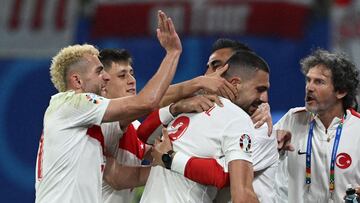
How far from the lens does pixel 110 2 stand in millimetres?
12484

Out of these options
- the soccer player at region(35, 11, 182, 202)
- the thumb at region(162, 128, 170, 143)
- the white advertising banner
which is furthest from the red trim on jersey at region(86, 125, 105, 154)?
the white advertising banner

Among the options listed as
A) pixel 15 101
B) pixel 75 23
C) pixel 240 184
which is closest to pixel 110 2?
pixel 75 23

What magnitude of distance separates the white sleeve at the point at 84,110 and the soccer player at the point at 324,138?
1435 mm

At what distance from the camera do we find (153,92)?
16.8ft

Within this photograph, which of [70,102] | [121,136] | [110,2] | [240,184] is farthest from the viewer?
[110,2]

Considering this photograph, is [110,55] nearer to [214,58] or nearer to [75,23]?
[214,58]

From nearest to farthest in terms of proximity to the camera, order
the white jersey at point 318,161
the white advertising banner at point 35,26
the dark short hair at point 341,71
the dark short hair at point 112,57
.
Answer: the white jersey at point 318,161 → the dark short hair at point 341,71 → the dark short hair at point 112,57 → the white advertising banner at point 35,26

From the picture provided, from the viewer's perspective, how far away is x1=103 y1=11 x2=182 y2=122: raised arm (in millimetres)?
5090

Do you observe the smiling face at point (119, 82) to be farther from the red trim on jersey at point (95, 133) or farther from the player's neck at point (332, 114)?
the player's neck at point (332, 114)

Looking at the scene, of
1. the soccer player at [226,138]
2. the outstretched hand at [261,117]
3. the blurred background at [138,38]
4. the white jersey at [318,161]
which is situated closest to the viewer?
the soccer player at [226,138]

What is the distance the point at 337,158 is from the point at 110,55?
1.67 metres

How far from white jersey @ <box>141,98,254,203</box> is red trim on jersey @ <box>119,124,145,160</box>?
75cm

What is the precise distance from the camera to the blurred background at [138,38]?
11.6 m

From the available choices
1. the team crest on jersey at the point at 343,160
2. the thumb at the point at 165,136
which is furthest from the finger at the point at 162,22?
the team crest on jersey at the point at 343,160
